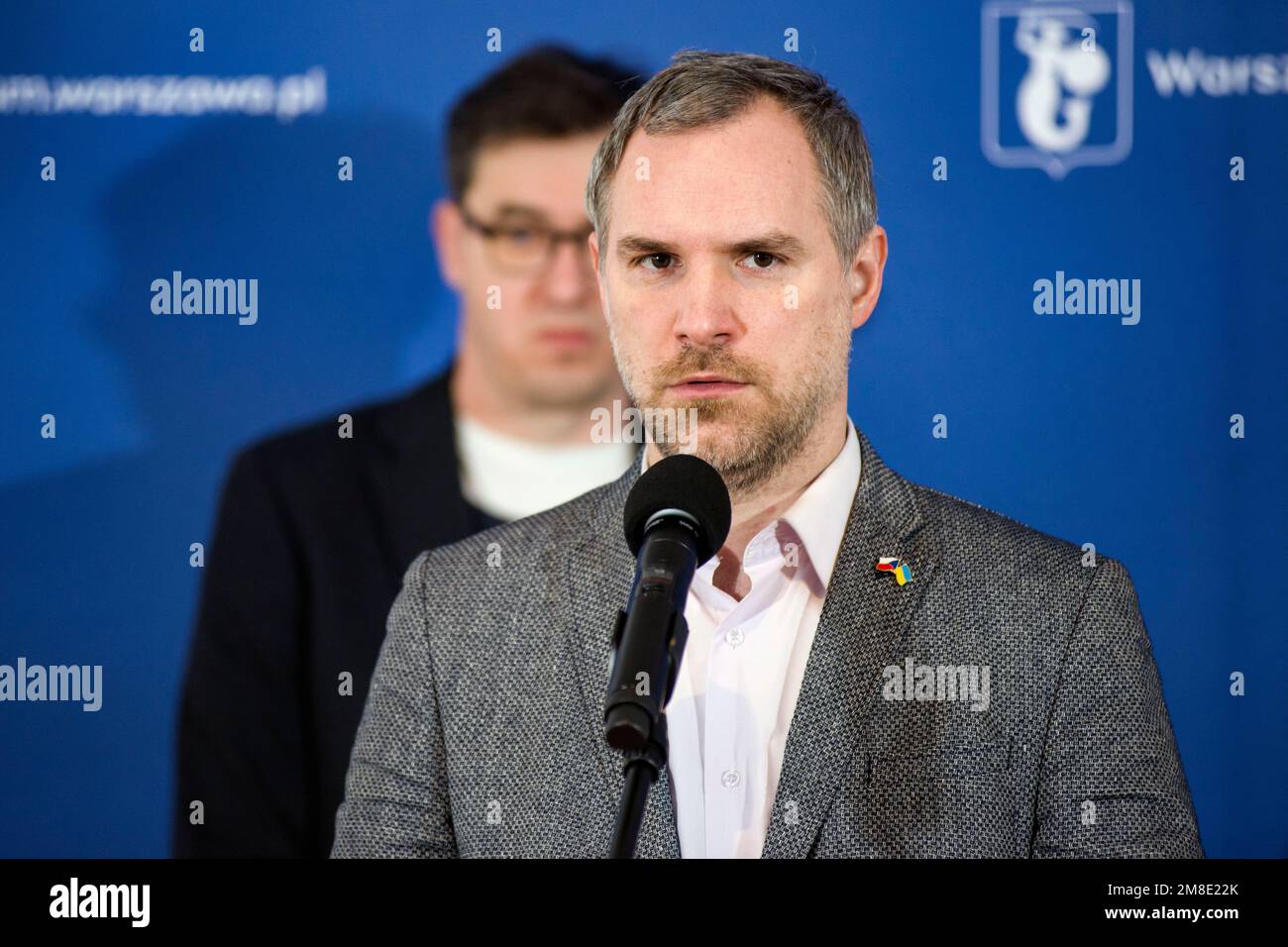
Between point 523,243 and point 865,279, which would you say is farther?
point 523,243

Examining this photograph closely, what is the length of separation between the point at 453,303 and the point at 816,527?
1.01m

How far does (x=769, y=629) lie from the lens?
2.35 m

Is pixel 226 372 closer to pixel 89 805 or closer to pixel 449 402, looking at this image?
pixel 449 402

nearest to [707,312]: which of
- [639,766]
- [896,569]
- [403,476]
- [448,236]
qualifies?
[896,569]

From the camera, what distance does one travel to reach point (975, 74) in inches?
110

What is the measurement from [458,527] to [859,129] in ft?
3.85

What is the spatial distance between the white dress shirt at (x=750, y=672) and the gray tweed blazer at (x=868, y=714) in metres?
0.05

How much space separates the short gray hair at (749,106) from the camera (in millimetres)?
2436

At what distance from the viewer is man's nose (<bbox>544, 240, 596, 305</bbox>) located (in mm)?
2852

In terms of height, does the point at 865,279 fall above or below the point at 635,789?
above

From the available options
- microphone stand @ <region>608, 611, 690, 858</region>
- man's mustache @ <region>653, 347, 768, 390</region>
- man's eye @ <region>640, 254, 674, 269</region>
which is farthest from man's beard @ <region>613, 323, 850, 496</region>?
microphone stand @ <region>608, 611, 690, 858</region>

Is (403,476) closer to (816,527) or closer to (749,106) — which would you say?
(816,527)
